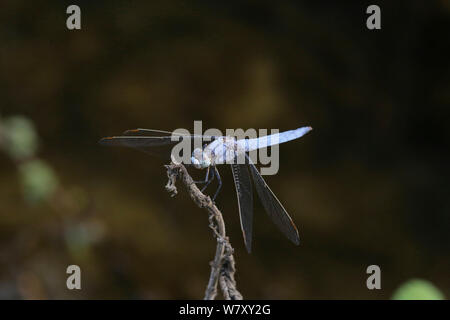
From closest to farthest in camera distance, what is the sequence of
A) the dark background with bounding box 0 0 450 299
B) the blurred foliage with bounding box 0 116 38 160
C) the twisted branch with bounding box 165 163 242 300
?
the twisted branch with bounding box 165 163 242 300 < the blurred foliage with bounding box 0 116 38 160 < the dark background with bounding box 0 0 450 299

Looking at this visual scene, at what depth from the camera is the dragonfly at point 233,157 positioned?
1572mm

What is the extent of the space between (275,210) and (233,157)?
0.78 ft

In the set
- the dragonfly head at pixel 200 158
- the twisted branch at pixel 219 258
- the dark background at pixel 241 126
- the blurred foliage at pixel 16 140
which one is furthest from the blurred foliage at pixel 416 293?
the blurred foliage at pixel 16 140

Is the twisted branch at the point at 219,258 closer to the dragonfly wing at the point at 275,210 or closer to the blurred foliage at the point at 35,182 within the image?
the dragonfly wing at the point at 275,210

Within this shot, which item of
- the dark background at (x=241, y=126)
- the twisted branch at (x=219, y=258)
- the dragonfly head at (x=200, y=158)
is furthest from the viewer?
the dark background at (x=241, y=126)

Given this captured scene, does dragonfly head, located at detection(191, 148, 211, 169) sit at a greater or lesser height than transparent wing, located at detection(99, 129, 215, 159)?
lesser

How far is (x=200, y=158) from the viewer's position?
157 centimetres

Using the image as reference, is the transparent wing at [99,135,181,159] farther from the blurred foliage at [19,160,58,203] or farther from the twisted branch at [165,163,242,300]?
the blurred foliage at [19,160,58,203]

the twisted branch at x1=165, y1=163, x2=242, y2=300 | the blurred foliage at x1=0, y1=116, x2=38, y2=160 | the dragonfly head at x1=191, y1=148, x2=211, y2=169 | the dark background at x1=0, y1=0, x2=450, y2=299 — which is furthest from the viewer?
the dark background at x1=0, y1=0, x2=450, y2=299

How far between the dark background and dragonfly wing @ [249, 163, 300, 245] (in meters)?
1.99

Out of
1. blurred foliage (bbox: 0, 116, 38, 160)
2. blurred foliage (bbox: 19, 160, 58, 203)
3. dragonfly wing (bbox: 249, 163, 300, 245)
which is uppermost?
blurred foliage (bbox: 0, 116, 38, 160)

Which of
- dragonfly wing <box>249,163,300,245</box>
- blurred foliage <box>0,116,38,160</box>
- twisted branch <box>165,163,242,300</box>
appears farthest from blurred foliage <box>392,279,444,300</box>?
blurred foliage <box>0,116,38,160</box>

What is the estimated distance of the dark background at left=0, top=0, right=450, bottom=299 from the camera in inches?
143

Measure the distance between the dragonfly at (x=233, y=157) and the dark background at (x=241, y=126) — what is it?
199 centimetres
